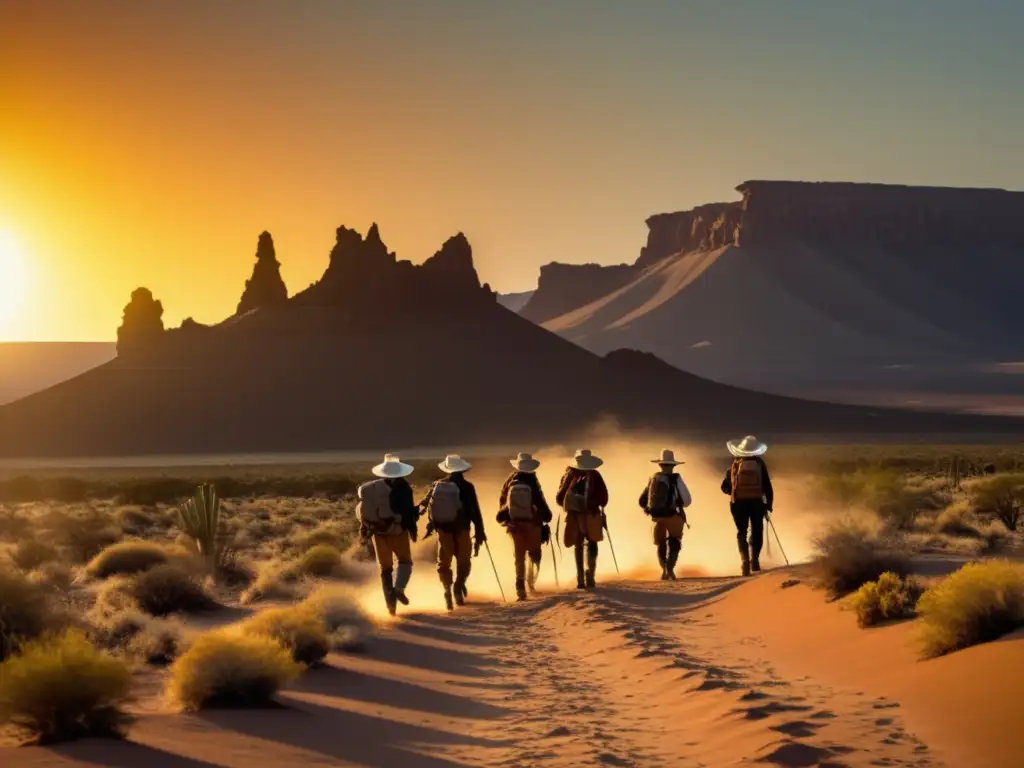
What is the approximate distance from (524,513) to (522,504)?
124 mm

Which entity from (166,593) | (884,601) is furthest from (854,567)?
(166,593)

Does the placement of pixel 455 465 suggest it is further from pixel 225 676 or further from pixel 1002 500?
pixel 1002 500

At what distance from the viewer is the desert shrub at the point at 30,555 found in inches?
947

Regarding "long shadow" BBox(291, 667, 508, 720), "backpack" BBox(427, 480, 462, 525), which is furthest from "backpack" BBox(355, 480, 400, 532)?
"long shadow" BBox(291, 667, 508, 720)

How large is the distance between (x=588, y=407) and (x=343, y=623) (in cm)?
9534

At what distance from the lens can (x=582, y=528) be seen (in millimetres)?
18547

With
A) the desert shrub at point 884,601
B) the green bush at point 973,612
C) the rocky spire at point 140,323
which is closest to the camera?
the green bush at point 973,612

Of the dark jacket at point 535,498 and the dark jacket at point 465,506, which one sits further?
the dark jacket at point 535,498

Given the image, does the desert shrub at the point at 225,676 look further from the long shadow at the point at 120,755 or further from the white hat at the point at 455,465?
the white hat at the point at 455,465

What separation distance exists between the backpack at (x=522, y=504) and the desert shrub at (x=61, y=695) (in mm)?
9510

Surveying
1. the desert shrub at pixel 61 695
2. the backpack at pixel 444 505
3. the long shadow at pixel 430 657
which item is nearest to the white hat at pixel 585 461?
the backpack at pixel 444 505

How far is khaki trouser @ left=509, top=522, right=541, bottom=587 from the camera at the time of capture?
18.0m

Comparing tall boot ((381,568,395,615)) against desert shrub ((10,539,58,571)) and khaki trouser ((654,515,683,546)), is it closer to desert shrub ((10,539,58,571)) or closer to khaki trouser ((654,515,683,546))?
khaki trouser ((654,515,683,546))

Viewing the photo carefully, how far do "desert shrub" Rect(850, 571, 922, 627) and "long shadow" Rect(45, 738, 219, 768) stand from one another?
6.89 meters
